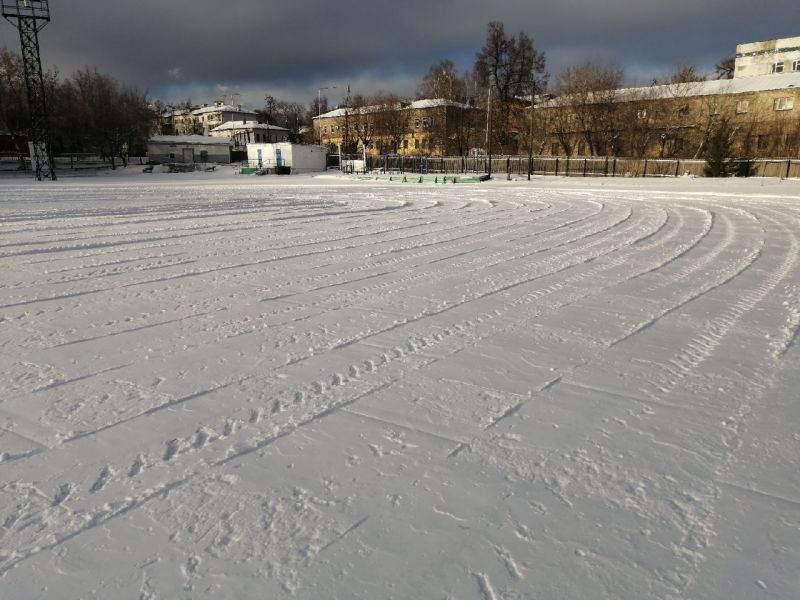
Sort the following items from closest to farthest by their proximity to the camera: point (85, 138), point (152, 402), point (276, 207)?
1. point (152, 402)
2. point (276, 207)
3. point (85, 138)

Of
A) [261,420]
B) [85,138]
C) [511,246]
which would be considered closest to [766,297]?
[511,246]

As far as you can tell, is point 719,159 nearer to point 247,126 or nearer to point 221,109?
point 247,126

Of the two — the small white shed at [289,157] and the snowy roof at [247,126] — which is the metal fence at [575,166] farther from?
the snowy roof at [247,126]

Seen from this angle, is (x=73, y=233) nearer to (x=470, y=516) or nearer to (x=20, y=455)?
(x=20, y=455)

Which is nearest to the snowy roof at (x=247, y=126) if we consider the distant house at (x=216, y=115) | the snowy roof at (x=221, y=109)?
the distant house at (x=216, y=115)

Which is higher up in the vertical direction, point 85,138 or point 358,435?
point 85,138

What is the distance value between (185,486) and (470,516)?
1.47 m

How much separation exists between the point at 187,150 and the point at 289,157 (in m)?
25.1

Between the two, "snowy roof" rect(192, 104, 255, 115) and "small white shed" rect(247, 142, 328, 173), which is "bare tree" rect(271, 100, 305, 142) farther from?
"small white shed" rect(247, 142, 328, 173)

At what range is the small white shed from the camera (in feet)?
184

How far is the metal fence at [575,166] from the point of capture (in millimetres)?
38938

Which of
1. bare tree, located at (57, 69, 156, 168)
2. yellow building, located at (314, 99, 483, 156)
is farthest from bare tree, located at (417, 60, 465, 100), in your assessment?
bare tree, located at (57, 69, 156, 168)

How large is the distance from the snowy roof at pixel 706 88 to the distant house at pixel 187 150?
159 ft

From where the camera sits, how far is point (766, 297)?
6672 millimetres
